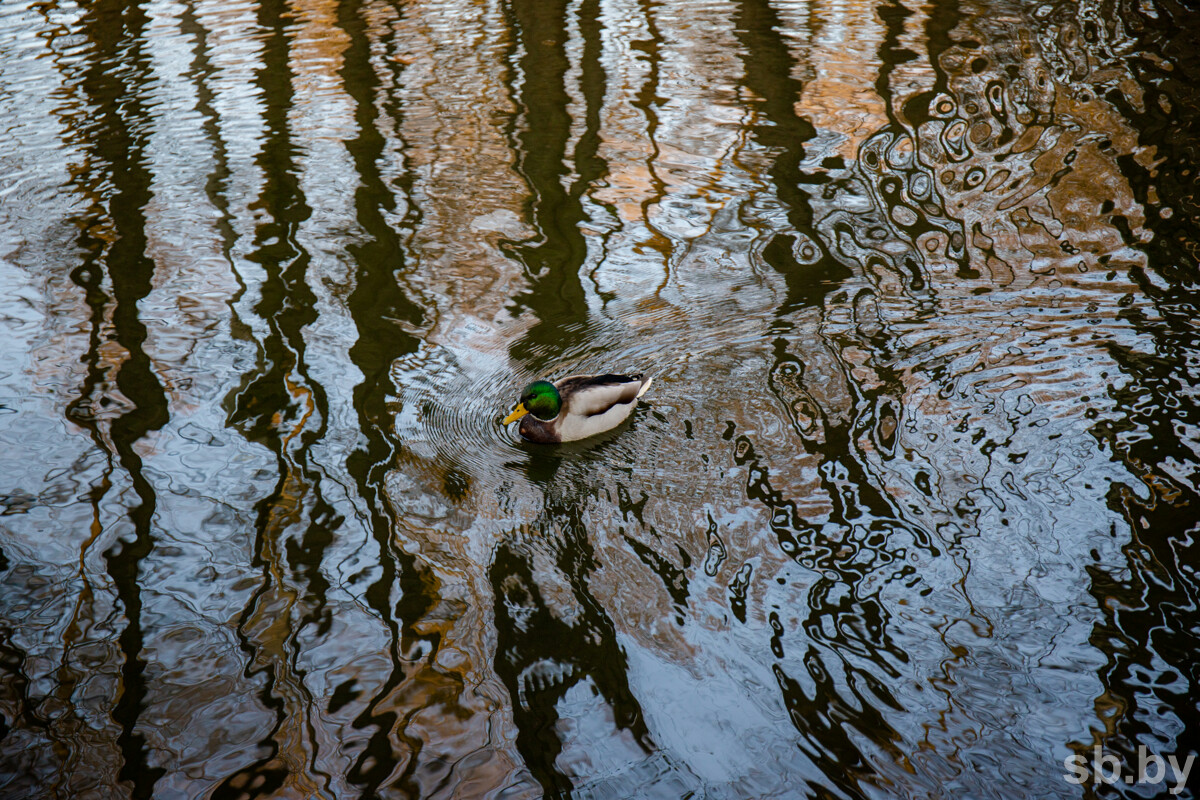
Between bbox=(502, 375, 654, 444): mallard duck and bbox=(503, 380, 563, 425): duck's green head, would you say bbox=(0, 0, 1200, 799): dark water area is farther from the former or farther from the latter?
bbox=(503, 380, 563, 425): duck's green head

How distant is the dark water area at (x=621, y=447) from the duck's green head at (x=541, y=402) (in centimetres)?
21

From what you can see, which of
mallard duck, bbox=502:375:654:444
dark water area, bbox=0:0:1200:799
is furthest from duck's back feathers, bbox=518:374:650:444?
dark water area, bbox=0:0:1200:799

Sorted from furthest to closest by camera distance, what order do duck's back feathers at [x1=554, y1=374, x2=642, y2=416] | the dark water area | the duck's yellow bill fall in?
the duck's yellow bill → duck's back feathers at [x1=554, y1=374, x2=642, y2=416] → the dark water area

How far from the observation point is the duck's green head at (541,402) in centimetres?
487

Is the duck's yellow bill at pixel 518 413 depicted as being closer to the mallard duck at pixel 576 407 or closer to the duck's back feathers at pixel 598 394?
the mallard duck at pixel 576 407

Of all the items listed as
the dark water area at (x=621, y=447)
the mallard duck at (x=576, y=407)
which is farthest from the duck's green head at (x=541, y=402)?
the dark water area at (x=621, y=447)

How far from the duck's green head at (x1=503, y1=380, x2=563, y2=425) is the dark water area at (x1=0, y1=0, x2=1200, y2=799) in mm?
210

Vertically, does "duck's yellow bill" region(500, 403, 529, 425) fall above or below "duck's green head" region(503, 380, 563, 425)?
below

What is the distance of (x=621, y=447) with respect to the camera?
4.84m

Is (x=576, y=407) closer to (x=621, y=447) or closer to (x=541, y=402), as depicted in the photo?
(x=541, y=402)

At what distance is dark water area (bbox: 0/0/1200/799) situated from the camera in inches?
136

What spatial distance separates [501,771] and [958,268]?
436cm

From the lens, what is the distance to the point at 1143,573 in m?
3.89

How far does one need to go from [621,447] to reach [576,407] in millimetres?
303
